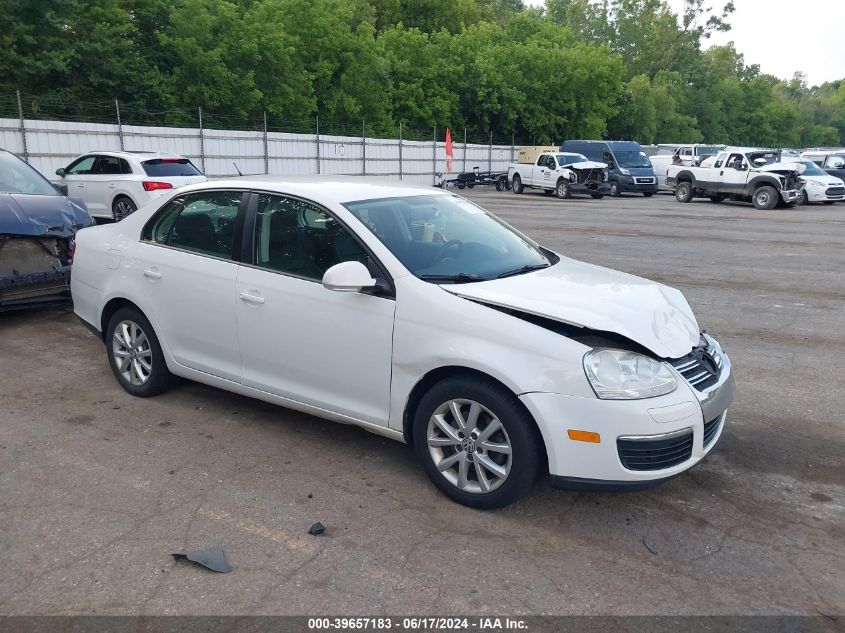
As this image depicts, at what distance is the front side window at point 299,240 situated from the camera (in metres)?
Result: 4.42

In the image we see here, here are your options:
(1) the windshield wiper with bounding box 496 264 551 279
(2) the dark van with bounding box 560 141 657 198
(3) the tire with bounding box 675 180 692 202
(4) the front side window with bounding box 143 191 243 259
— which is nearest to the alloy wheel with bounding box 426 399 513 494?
(1) the windshield wiper with bounding box 496 264 551 279

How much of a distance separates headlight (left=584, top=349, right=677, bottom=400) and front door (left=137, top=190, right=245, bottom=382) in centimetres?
233

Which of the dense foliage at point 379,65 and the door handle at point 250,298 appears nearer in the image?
the door handle at point 250,298

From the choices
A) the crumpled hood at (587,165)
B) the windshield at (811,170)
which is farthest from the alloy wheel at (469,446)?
the windshield at (811,170)

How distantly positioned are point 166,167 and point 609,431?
13808 millimetres

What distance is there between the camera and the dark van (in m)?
31.5

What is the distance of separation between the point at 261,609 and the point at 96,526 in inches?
45.6

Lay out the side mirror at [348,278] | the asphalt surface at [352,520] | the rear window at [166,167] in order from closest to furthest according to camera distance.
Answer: the asphalt surface at [352,520], the side mirror at [348,278], the rear window at [166,167]

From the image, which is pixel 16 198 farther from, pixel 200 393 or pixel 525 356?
pixel 525 356

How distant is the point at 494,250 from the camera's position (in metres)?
4.81

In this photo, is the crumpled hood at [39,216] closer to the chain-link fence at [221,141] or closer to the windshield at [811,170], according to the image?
the chain-link fence at [221,141]

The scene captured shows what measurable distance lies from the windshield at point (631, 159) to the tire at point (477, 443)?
30.1 m

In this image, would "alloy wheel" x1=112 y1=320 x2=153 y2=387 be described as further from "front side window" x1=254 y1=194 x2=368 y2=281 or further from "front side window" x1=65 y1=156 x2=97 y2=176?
"front side window" x1=65 y1=156 x2=97 y2=176

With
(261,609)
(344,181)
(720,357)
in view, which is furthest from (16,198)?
(720,357)
